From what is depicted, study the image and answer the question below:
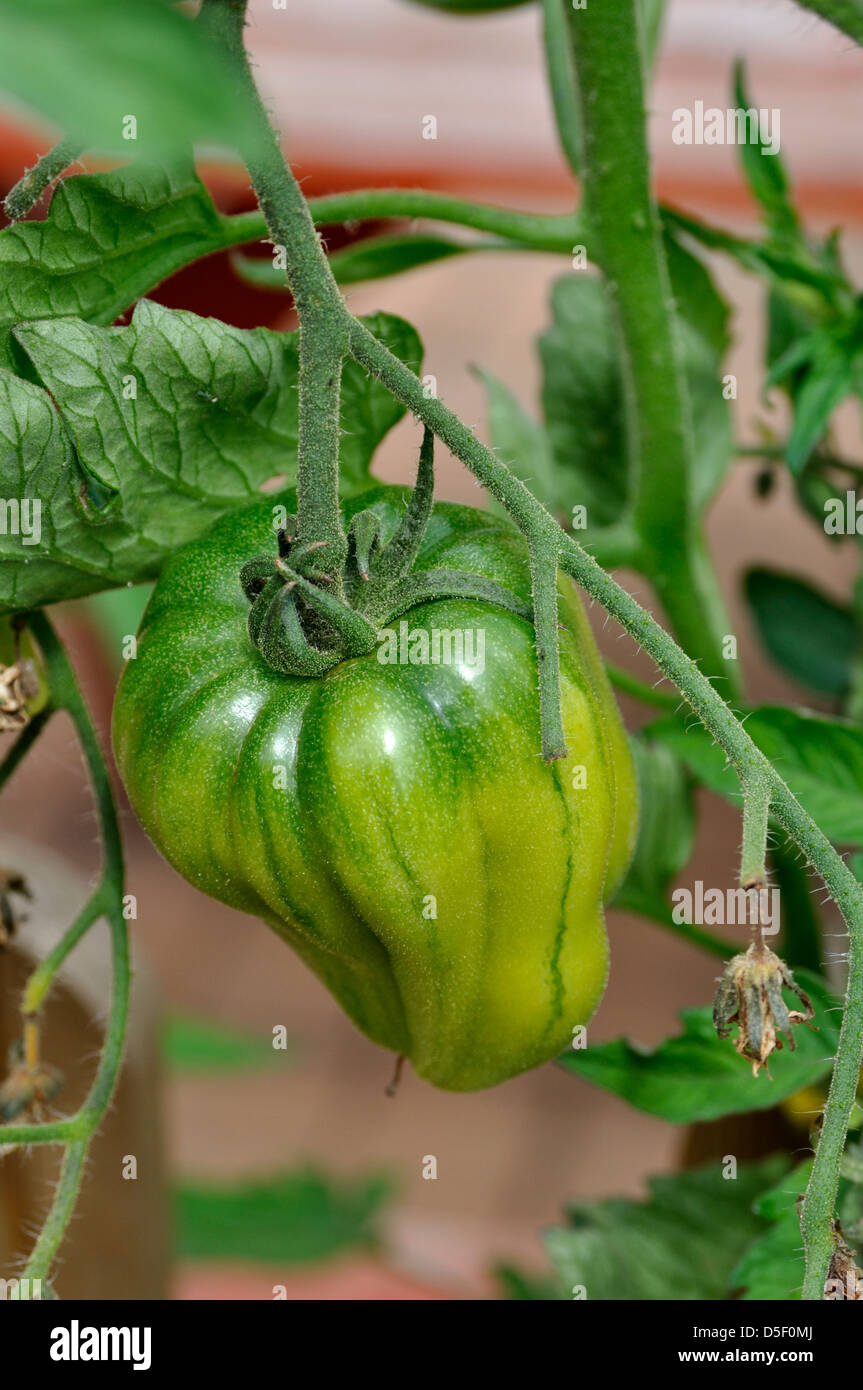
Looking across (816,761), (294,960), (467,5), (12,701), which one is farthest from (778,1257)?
(294,960)

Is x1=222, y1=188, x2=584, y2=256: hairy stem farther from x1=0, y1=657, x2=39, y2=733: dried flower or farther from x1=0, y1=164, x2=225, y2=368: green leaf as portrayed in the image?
x1=0, y1=657, x2=39, y2=733: dried flower

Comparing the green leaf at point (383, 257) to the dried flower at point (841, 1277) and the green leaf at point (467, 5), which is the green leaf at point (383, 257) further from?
the dried flower at point (841, 1277)

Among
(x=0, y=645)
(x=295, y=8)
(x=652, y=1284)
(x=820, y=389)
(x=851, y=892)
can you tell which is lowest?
(x=652, y=1284)

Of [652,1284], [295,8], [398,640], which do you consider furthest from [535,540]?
[295,8]

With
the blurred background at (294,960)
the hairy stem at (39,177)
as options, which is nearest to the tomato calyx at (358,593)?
the hairy stem at (39,177)

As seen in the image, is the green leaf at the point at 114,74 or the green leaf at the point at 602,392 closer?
the green leaf at the point at 114,74
